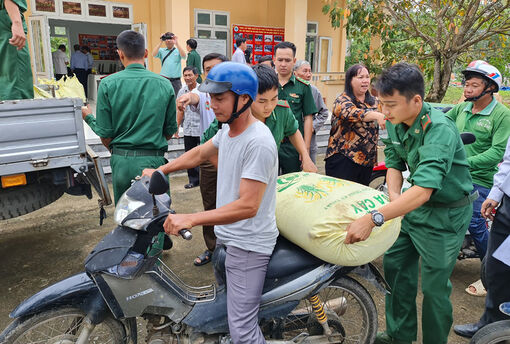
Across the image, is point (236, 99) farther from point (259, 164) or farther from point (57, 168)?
point (57, 168)

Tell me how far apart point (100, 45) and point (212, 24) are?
555 centimetres

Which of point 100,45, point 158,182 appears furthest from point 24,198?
point 100,45

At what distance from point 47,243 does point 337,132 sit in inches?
124

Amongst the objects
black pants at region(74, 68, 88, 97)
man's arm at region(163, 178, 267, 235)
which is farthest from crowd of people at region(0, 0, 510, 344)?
black pants at region(74, 68, 88, 97)

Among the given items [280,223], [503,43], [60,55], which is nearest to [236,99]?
[280,223]

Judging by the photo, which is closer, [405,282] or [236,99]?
[236,99]

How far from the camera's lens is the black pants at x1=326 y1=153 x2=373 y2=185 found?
4.00 m

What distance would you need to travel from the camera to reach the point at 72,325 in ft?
7.23

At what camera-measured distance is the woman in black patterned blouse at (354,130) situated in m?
3.83

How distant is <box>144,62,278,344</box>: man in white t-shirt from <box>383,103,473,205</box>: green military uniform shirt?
0.78 meters

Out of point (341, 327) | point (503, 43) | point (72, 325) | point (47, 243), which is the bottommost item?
point (47, 243)

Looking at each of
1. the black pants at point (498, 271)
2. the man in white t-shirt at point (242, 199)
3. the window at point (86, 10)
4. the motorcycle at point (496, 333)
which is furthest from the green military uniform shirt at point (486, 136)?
the window at point (86, 10)

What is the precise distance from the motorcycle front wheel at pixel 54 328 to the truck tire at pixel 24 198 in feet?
4.62

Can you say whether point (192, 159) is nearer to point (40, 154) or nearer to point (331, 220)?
point (331, 220)
